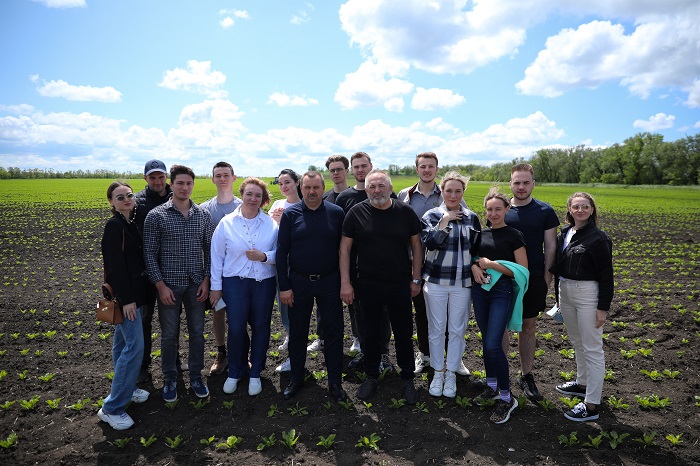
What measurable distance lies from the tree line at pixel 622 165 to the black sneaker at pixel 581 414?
70067 millimetres

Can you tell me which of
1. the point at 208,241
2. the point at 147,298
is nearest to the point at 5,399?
the point at 147,298

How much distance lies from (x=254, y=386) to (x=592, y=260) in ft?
14.8

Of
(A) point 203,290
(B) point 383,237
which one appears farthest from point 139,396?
(B) point 383,237

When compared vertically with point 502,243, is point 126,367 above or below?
below

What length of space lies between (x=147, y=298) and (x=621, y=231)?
945 inches

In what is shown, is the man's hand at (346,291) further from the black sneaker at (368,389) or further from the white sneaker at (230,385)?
the white sneaker at (230,385)

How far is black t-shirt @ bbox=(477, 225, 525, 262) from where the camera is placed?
4.63 metres

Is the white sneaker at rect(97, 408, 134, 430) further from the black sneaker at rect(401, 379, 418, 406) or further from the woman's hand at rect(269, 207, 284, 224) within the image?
the black sneaker at rect(401, 379, 418, 406)

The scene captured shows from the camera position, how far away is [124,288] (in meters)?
Answer: 4.42

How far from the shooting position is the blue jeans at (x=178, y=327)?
A: 494cm

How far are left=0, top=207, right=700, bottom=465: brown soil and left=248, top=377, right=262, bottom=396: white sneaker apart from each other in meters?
0.12

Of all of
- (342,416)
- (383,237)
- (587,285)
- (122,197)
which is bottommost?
(342,416)

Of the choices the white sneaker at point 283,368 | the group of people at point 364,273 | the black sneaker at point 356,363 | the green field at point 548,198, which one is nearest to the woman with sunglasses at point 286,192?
the white sneaker at point 283,368

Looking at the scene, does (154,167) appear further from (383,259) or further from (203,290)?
(383,259)
